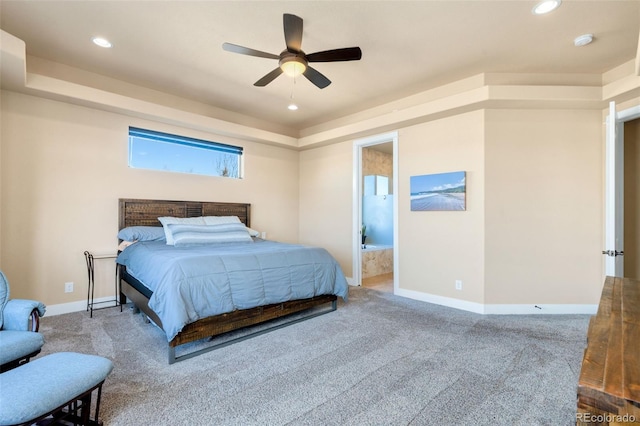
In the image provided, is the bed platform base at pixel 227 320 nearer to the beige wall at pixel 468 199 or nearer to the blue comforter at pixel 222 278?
the blue comforter at pixel 222 278

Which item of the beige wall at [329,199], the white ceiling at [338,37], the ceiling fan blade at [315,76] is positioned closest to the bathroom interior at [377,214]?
the beige wall at [329,199]

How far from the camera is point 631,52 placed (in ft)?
9.98

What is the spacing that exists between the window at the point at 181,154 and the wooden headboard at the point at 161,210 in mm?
496

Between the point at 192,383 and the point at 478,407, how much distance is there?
6.08ft

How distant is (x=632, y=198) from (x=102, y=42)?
6.32 m

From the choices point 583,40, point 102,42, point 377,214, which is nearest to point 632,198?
point 583,40

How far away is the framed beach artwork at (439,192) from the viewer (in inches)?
151

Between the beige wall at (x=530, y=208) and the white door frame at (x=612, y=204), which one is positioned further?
the beige wall at (x=530, y=208)

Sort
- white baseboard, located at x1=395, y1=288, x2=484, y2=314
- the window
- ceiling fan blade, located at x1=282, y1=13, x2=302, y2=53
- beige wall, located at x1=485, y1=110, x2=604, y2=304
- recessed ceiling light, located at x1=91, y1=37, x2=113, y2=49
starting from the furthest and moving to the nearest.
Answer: the window, white baseboard, located at x1=395, y1=288, x2=484, y2=314, beige wall, located at x1=485, y1=110, x2=604, y2=304, recessed ceiling light, located at x1=91, y1=37, x2=113, y2=49, ceiling fan blade, located at x1=282, y1=13, x2=302, y2=53

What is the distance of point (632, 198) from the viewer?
3.86 metres

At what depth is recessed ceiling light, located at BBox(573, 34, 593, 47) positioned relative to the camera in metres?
2.80

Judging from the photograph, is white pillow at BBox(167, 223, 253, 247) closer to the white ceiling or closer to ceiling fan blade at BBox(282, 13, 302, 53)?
the white ceiling

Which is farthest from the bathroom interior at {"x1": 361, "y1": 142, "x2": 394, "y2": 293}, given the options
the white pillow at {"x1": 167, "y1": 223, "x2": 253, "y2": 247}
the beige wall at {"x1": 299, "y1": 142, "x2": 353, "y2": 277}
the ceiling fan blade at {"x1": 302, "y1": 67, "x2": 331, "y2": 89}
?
the ceiling fan blade at {"x1": 302, "y1": 67, "x2": 331, "y2": 89}

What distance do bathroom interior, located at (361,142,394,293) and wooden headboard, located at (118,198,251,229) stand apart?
2468mm
